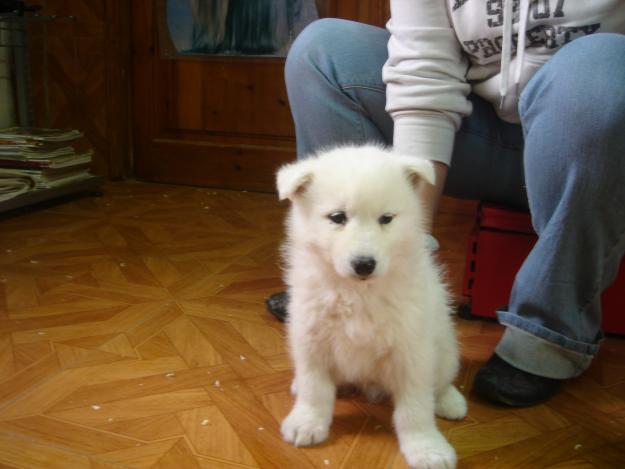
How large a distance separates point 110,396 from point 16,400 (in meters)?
0.15

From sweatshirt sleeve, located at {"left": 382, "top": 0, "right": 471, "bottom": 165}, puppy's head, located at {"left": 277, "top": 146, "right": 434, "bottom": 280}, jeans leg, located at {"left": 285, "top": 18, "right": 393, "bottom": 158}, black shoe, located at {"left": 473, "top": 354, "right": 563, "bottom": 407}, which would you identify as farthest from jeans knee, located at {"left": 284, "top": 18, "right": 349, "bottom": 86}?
black shoe, located at {"left": 473, "top": 354, "right": 563, "bottom": 407}

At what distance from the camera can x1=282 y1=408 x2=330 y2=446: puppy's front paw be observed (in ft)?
3.05

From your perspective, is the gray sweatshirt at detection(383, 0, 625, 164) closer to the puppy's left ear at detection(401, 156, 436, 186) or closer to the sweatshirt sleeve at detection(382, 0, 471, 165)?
the sweatshirt sleeve at detection(382, 0, 471, 165)

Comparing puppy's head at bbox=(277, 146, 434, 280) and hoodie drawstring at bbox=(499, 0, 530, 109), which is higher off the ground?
hoodie drawstring at bbox=(499, 0, 530, 109)

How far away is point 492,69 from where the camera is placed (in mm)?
1215

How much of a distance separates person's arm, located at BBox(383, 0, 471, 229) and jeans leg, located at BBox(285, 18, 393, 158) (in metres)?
0.08

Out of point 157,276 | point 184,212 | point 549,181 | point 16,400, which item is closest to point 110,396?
point 16,400

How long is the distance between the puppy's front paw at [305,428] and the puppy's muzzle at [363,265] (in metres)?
0.26

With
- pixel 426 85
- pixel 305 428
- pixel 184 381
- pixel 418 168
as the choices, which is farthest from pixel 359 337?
pixel 426 85

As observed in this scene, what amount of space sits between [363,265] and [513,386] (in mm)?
413

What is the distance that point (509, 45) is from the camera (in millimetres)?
1136

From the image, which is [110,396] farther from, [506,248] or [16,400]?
[506,248]

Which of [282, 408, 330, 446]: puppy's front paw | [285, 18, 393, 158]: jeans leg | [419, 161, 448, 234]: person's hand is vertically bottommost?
[282, 408, 330, 446]: puppy's front paw

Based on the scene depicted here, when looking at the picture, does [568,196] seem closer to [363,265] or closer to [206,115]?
[363,265]
